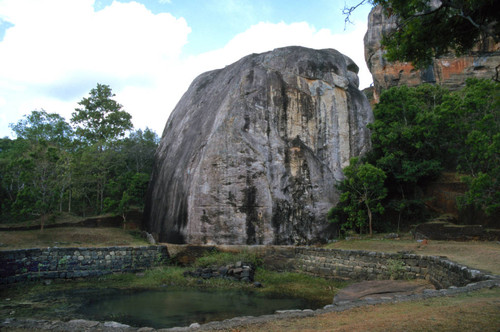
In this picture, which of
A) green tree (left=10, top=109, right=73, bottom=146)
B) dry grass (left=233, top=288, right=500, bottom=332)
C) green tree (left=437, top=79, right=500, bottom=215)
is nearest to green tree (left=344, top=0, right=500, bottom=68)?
dry grass (left=233, top=288, right=500, bottom=332)

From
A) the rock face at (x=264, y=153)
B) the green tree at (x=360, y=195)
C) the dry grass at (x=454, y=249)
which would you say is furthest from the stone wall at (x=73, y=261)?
the green tree at (x=360, y=195)

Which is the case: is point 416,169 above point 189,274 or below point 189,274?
above

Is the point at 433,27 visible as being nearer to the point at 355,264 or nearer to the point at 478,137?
the point at 355,264

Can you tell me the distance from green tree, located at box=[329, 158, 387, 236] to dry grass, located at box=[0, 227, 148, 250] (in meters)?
10.3

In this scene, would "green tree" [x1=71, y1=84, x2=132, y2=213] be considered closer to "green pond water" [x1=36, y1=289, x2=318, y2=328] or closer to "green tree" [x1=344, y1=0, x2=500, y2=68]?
"green pond water" [x1=36, y1=289, x2=318, y2=328]

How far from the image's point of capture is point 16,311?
9.26m

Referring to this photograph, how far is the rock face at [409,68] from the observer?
1385 inches

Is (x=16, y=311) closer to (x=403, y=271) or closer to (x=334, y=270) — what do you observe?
(x=334, y=270)

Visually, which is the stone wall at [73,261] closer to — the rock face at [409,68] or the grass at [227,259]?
the grass at [227,259]

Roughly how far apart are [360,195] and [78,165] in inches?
659

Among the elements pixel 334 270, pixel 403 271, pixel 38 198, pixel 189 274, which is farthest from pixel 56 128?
pixel 403 271

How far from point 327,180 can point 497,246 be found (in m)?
8.43

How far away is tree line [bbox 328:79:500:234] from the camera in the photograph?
649 inches

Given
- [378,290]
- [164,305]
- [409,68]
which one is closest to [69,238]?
[164,305]
